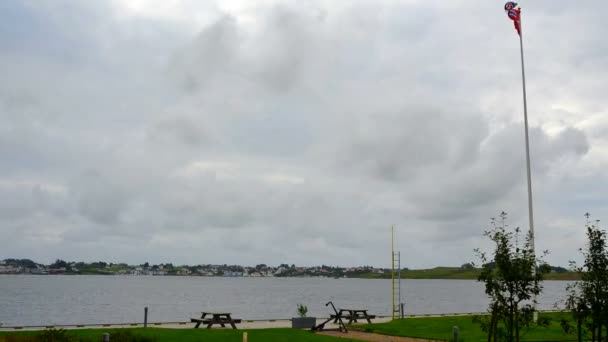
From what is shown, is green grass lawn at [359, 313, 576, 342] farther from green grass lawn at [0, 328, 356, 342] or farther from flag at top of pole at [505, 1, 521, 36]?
flag at top of pole at [505, 1, 521, 36]

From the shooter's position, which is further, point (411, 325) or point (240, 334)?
point (411, 325)

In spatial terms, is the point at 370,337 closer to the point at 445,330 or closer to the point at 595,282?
the point at 445,330

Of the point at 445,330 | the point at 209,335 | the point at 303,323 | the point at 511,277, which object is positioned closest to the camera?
the point at 511,277

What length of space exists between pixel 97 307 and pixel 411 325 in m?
64.8

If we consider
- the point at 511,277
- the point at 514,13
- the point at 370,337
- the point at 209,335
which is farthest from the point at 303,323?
the point at 514,13

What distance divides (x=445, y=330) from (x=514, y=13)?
57.7 ft

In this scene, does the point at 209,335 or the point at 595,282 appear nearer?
the point at 595,282

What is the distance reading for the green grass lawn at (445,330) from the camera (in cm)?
2488

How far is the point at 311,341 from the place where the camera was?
22406mm

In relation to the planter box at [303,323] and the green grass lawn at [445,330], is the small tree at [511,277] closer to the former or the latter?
the green grass lawn at [445,330]

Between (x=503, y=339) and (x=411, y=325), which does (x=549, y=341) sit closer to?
(x=503, y=339)

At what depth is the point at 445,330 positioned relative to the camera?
28.2 metres

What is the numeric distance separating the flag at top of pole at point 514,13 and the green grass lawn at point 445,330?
1585 centimetres

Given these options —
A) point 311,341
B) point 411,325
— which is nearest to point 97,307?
point 411,325
